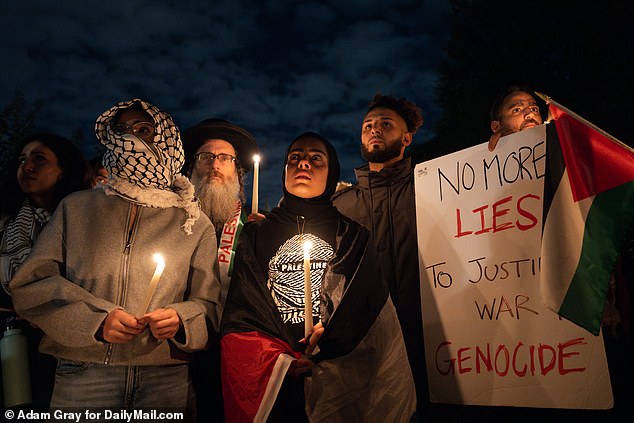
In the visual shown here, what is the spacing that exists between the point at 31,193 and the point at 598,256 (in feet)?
11.4

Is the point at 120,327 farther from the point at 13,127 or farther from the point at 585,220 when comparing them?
the point at 13,127

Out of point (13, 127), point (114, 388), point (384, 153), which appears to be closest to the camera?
point (114, 388)

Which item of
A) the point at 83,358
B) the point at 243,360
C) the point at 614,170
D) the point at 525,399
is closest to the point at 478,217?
the point at 614,170

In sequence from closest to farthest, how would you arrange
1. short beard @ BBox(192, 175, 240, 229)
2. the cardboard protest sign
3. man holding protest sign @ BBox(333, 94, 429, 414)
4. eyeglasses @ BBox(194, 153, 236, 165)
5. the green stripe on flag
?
the green stripe on flag, the cardboard protest sign, man holding protest sign @ BBox(333, 94, 429, 414), short beard @ BBox(192, 175, 240, 229), eyeglasses @ BBox(194, 153, 236, 165)

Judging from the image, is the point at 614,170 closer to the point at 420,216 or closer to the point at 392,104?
the point at 420,216

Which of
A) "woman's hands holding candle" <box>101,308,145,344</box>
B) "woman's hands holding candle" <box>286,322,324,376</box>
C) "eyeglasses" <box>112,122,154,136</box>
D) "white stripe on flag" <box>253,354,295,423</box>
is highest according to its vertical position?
"eyeglasses" <box>112,122,154,136</box>

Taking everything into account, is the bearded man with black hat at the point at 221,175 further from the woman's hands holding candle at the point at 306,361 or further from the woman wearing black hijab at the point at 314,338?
the woman's hands holding candle at the point at 306,361

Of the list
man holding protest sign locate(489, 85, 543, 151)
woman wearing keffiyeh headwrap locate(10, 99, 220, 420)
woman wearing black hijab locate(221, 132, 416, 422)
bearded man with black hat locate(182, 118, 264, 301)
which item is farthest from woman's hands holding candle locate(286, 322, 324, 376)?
man holding protest sign locate(489, 85, 543, 151)

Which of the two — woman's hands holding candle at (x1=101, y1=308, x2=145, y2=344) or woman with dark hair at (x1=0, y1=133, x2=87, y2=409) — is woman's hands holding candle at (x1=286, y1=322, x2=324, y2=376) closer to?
woman's hands holding candle at (x1=101, y1=308, x2=145, y2=344)

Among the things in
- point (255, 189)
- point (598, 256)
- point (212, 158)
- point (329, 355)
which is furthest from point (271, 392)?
point (212, 158)

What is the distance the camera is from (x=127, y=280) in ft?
7.71

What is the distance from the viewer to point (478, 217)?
118 inches

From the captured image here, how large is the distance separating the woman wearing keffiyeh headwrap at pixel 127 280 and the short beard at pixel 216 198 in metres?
0.70

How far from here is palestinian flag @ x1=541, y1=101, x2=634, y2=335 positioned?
7.93 feet
